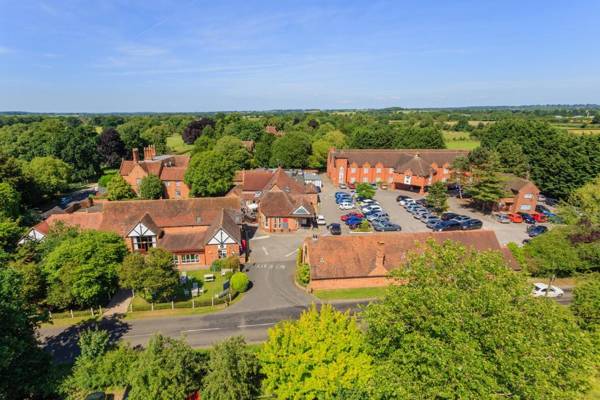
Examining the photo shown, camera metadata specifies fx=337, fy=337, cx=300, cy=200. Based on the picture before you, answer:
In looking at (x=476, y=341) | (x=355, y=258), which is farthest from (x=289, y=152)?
(x=476, y=341)

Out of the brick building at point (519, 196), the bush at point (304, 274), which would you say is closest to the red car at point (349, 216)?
the bush at point (304, 274)

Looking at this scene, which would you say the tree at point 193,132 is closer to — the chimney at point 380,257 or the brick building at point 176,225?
the brick building at point 176,225

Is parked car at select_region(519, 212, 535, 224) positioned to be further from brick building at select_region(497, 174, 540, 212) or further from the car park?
brick building at select_region(497, 174, 540, 212)

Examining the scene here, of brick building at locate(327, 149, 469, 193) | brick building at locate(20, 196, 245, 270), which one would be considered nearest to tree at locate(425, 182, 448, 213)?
brick building at locate(327, 149, 469, 193)

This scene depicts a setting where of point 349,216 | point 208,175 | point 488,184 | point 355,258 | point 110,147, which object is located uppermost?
point 110,147

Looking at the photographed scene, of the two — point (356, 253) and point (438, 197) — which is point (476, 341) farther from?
point (438, 197)

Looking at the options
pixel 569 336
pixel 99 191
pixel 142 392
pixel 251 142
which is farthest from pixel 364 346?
pixel 251 142
